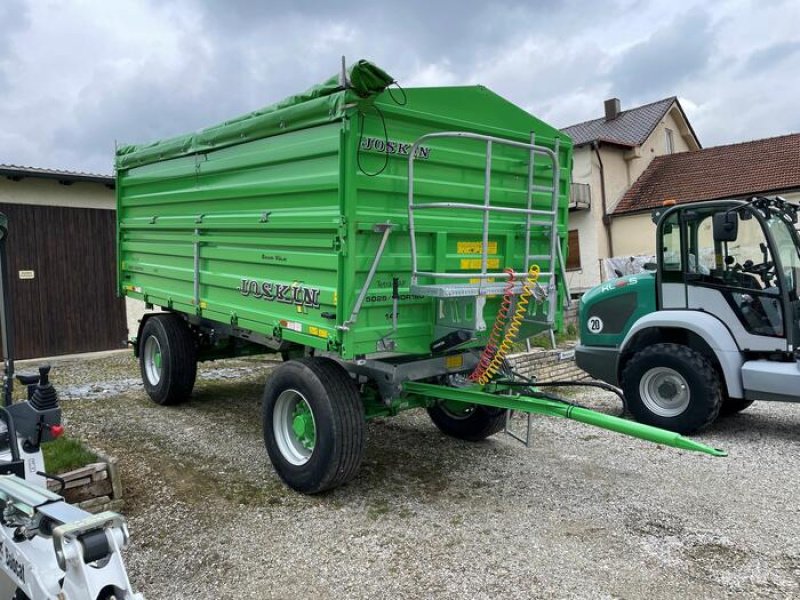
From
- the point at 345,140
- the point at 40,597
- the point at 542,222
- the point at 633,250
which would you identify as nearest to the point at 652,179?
the point at 633,250

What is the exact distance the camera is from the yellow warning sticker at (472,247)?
4652 millimetres

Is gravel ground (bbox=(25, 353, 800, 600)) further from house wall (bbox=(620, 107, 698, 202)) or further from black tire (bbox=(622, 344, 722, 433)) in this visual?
house wall (bbox=(620, 107, 698, 202))

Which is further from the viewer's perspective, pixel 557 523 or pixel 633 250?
pixel 633 250

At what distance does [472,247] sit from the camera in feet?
15.5

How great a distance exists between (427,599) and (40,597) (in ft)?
5.94

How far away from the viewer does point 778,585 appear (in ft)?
10.9

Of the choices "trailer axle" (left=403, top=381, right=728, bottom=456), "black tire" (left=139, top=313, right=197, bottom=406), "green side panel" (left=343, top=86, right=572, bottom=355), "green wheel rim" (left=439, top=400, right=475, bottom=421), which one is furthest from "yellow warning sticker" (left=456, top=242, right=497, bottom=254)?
"black tire" (left=139, top=313, right=197, bottom=406)

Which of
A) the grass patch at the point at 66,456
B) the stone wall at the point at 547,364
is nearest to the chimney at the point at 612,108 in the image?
the stone wall at the point at 547,364

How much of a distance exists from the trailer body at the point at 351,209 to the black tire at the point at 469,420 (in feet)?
3.33

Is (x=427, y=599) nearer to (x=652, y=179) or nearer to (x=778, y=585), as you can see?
(x=778, y=585)

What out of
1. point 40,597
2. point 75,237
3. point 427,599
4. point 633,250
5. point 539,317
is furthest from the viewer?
point 633,250

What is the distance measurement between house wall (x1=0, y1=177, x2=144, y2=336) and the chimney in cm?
2060

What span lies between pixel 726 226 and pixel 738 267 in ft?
2.52

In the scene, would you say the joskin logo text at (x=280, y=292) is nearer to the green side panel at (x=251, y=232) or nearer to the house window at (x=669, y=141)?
the green side panel at (x=251, y=232)
